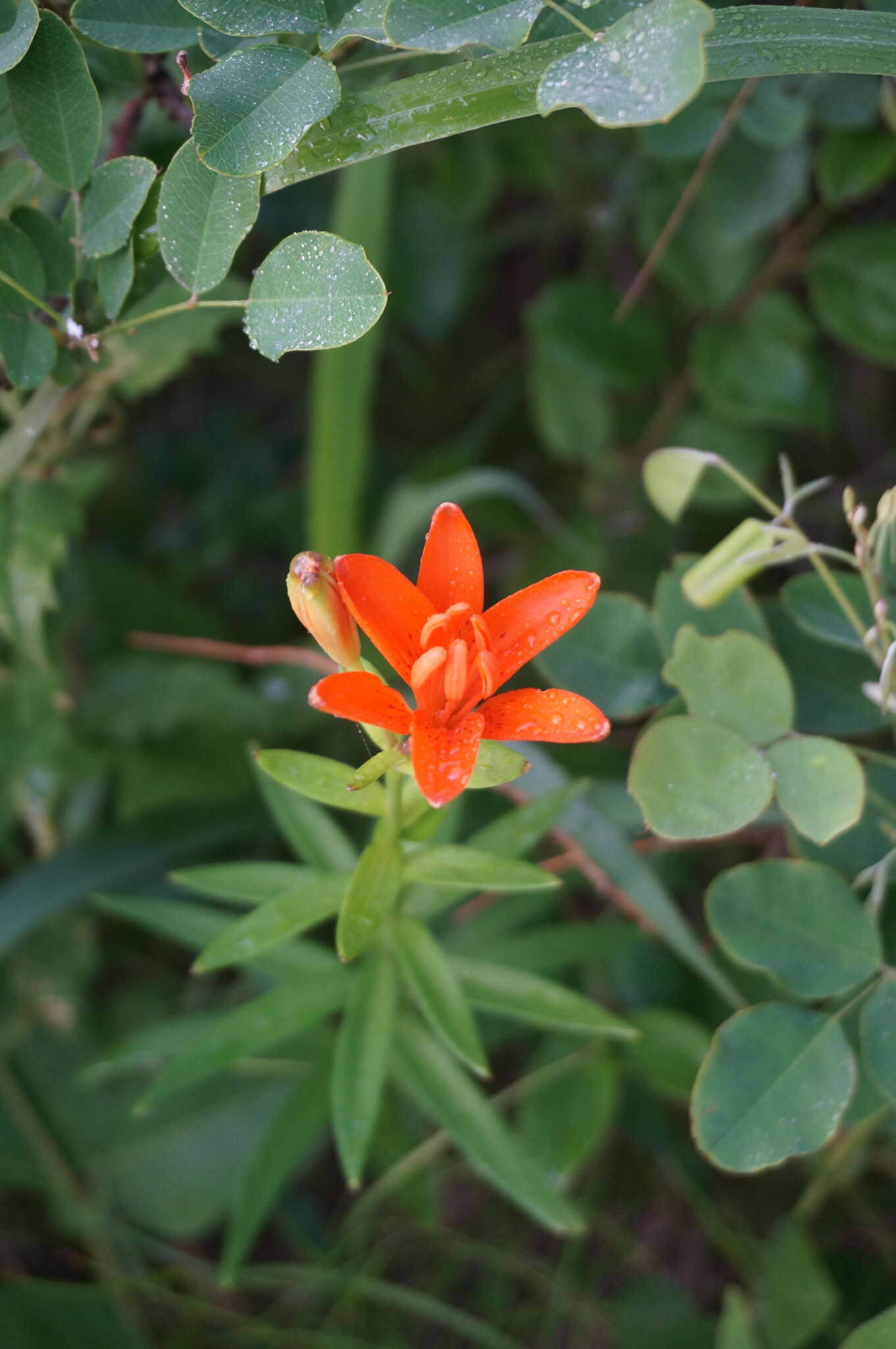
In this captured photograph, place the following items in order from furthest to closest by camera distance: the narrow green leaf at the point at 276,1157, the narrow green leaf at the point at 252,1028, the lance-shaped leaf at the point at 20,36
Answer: the narrow green leaf at the point at 276,1157, the narrow green leaf at the point at 252,1028, the lance-shaped leaf at the point at 20,36

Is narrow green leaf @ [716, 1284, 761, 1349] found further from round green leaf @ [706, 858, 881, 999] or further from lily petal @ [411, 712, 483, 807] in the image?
lily petal @ [411, 712, 483, 807]

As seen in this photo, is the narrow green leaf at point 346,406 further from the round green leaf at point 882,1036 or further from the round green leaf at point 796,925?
the round green leaf at point 882,1036

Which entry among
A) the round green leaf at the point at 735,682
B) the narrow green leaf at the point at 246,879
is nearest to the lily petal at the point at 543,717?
the round green leaf at the point at 735,682

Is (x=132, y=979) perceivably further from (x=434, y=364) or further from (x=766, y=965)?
(x=434, y=364)

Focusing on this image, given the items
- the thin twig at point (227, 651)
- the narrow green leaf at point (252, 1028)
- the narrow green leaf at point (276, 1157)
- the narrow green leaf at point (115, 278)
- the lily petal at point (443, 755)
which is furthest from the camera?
the thin twig at point (227, 651)

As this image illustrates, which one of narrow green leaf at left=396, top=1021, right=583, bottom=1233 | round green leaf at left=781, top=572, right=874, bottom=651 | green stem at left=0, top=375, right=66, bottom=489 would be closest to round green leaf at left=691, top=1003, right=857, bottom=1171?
narrow green leaf at left=396, top=1021, right=583, bottom=1233

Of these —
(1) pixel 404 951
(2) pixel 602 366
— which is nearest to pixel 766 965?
(1) pixel 404 951

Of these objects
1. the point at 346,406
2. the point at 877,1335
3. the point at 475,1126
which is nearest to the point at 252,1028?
the point at 475,1126
